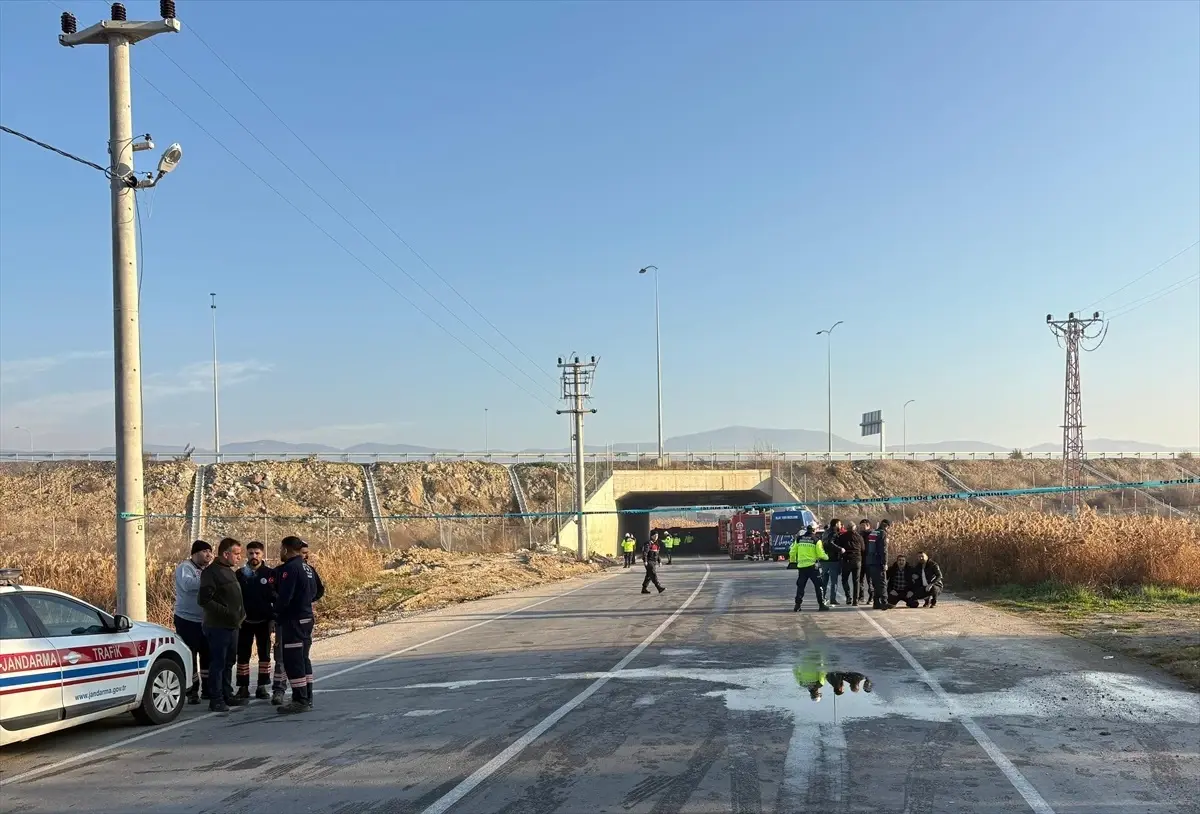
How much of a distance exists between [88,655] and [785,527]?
46.9 m

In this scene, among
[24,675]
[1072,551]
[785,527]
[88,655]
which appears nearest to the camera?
[24,675]

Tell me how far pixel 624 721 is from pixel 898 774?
2.74m

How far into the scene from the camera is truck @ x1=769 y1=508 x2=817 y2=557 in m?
52.2

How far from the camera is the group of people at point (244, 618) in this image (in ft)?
33.0

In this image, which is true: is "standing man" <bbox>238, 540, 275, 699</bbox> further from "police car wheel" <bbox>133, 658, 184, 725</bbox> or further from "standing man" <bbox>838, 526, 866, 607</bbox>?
"standing man" <bbox>838, 526, 866, 607</bbox>

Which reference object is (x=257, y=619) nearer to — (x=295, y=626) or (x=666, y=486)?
(x=295, y=626)

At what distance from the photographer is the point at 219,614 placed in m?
10.3

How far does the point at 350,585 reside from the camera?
90.6 feet

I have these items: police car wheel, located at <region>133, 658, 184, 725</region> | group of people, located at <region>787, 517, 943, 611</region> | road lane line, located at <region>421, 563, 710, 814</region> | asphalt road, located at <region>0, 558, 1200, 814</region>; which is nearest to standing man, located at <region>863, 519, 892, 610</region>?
group of people, located at <region>787, 517, 943, 611</region>

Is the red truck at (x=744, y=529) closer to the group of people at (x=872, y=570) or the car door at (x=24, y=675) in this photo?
the group of people at (x=872, y=570)

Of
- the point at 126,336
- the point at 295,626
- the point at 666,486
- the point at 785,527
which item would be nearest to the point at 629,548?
the point at 785,527

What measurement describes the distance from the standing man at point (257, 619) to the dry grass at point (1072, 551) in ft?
54.2

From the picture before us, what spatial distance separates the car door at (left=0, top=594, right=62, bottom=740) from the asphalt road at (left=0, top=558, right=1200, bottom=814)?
0.41 metres

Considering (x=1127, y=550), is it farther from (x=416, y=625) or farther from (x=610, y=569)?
(x=610, y=569)
